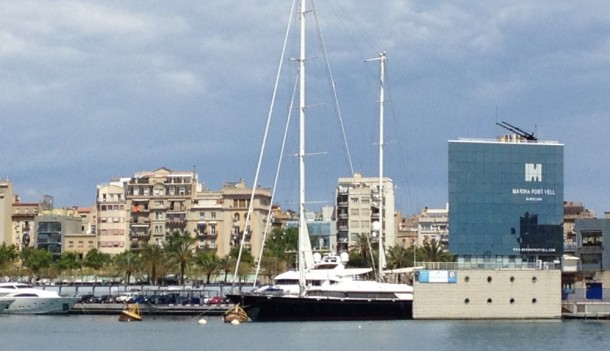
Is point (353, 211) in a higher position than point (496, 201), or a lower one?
higher

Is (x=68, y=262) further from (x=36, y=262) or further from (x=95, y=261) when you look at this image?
(x=36, y=262)

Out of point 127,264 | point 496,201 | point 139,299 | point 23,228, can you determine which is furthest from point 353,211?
point 496,201

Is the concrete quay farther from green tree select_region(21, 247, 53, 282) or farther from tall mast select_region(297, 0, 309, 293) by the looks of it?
green tree select_region(21, 247, 53, 282)

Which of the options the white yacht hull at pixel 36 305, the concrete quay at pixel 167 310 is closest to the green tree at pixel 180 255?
the concrete quay at pixel 167 310

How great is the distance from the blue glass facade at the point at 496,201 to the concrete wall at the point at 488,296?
12.6 ft

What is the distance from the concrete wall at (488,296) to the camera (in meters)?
87.3

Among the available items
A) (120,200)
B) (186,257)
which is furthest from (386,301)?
(120,200)

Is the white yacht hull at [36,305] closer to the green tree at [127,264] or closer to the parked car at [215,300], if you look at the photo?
the parked car at [215,300]

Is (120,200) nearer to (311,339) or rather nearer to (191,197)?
(191,197)

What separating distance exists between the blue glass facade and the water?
21.6 feet

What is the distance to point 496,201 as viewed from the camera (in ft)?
302

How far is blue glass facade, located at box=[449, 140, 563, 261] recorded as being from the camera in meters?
91.8

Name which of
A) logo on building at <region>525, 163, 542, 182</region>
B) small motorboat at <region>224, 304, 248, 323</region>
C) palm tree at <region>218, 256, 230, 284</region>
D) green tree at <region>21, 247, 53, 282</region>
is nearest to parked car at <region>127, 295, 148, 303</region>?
small motorboat at <region>224, 304, 248, 323</region>

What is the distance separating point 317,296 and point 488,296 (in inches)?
467
